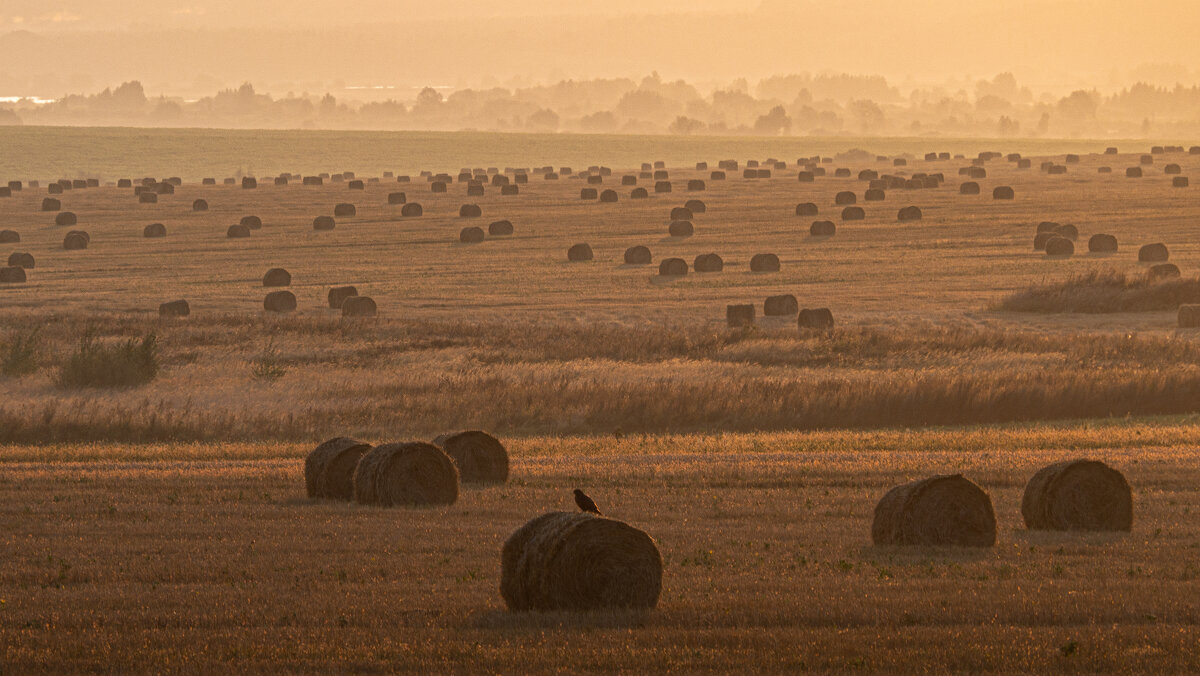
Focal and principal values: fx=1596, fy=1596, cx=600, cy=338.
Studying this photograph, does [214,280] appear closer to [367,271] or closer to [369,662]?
[367,271]

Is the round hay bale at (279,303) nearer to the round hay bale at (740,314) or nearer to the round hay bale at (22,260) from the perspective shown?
the round hay bale at (740,314)

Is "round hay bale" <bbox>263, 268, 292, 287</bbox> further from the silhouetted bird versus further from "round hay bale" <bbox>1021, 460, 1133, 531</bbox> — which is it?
the silhouetted bird

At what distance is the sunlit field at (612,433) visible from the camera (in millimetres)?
11234

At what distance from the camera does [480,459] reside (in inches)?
766

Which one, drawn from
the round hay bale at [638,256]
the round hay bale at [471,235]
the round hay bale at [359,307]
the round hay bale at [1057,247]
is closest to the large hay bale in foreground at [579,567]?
the round hay bale at [359,307]

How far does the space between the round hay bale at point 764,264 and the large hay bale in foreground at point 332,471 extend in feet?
92.0

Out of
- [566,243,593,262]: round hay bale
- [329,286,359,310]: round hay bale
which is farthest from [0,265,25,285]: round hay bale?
[566,243,593,262]: round hay bale

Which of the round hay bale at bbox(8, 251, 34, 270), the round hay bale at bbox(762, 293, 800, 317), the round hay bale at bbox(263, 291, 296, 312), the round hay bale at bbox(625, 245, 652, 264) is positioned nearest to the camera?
the round hay bale at bbox(762, 293, 800, 317)

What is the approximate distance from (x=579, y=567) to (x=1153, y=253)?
37.5 metres

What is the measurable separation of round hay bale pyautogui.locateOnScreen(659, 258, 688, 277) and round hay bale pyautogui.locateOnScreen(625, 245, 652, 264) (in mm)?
2523

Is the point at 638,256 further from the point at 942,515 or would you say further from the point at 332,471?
the point at 942,515

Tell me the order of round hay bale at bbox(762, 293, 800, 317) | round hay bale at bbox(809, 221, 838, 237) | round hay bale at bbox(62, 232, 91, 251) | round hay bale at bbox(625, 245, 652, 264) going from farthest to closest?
round hay bale at bbox(62, 232, 91, 251)
round hay bale at bbox(809, 221, 838, 237)
round hay bale at bbox(625, 245, 652, 264)
round hay bale at bbox(762, 293, 800, 317)

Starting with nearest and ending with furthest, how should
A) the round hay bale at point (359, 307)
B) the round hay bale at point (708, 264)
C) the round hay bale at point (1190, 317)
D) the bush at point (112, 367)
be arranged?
the bush at point (112, 367) < the round hay bale at point (1190, 317) < the round hay bale at point (359, 307) < the round hay bale at point (708, 264)

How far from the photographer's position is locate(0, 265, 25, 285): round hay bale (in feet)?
153
